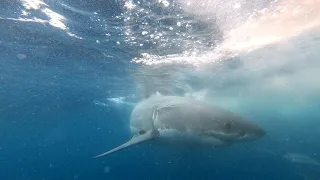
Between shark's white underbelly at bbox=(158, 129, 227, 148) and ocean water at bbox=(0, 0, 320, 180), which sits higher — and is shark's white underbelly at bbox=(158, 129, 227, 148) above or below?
below

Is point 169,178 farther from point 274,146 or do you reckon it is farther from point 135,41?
point 135,41

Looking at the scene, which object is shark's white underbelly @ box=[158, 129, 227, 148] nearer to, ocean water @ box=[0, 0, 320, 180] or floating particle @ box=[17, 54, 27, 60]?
ocean water @ box=[0, 0, 320, 180]

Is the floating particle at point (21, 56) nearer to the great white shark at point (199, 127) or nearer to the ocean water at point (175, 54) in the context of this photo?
the ocean water at point (175, 54)

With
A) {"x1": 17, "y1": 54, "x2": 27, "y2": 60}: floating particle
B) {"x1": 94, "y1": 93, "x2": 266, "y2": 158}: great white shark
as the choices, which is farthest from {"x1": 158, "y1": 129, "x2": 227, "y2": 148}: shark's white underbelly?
{"x1": 17, "y1": 54, "x2": 27, "y2": 60}: floating particle

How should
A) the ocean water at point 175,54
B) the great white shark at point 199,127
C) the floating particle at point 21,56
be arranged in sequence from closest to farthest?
the great white shark at point 199,127, the ocean water at point 175,54, the floating particle at point 21,56

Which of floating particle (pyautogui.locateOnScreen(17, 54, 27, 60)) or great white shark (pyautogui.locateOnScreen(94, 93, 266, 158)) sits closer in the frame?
great white shark (pyautogui.locateOnScreen(94, 93, 266, 158))

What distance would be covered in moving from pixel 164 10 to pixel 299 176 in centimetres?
1600

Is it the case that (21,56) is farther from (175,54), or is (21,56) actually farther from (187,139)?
(187,139)

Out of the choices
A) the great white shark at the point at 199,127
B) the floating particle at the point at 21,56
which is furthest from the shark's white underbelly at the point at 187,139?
the floating particle at the point at 21,56

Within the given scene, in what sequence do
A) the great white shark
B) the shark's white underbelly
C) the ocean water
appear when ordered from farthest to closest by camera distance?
the ocean water
the shark's white underbelly
the great white shark

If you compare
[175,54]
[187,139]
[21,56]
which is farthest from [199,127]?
[21,56]

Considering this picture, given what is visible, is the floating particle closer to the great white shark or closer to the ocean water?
the ocean water

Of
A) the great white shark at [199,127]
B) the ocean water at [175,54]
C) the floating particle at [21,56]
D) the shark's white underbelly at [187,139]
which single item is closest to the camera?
the great white shark at [199,127]

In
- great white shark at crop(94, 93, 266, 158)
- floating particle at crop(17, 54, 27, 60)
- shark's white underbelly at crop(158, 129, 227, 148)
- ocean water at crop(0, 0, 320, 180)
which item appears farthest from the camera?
floating particle at crop(17, 54, 27, 60)
